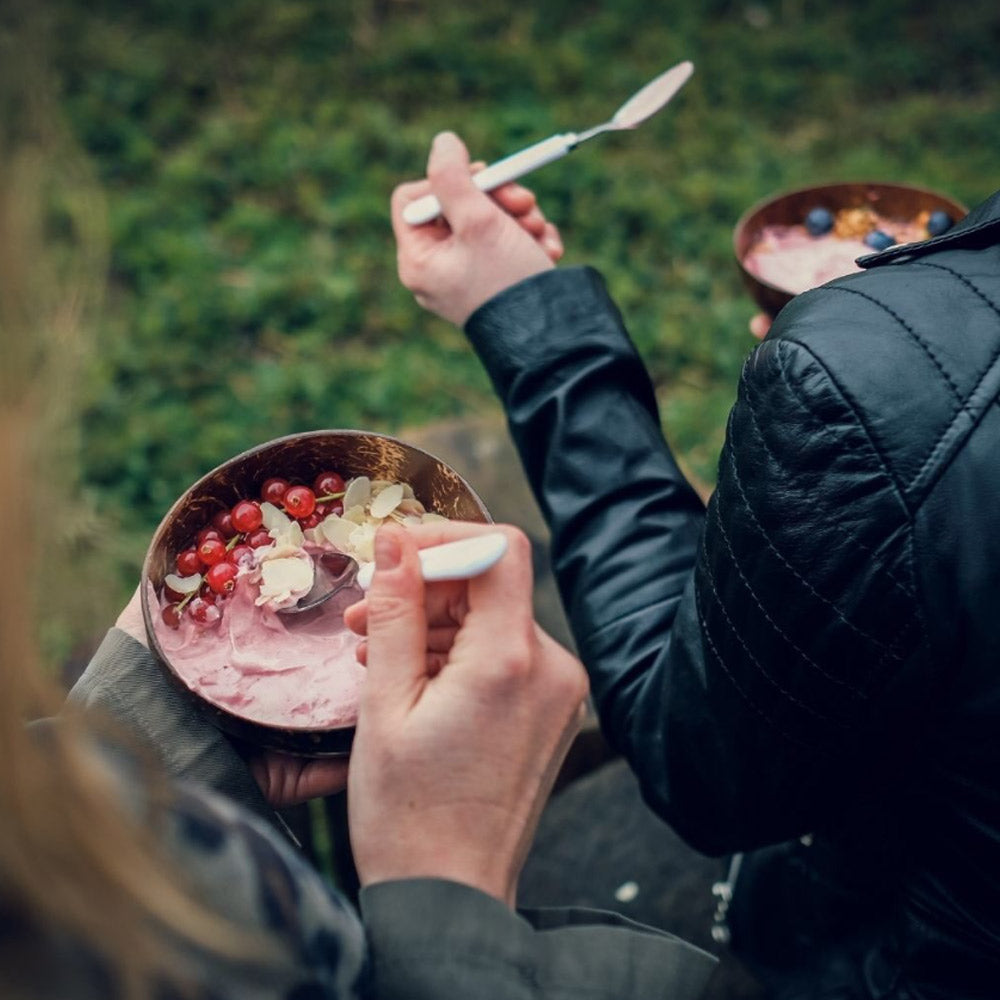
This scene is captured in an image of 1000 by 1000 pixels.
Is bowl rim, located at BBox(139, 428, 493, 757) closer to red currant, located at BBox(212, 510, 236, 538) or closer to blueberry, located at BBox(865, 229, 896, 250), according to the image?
red currant, located at BBox(212, 510, 236, 538)

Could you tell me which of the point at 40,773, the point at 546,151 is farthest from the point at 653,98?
the point at 40,773

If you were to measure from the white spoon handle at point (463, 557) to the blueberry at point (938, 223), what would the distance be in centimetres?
94

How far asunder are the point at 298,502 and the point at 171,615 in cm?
16

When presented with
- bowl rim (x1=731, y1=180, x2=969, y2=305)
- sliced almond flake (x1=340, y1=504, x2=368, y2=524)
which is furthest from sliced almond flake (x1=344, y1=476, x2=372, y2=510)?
bowl rim (x1=731, y1=180, x2=969, y2=305)

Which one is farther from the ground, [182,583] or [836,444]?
[836,444]

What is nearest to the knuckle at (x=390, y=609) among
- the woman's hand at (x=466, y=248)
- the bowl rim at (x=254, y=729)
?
the bowl rim at (x=254, y=729)

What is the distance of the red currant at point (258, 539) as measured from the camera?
3.61 ft

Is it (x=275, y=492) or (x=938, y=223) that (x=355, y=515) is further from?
(x=938, y=223)

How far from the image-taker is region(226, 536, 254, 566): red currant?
3.58 ft

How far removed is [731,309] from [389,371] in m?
0.91

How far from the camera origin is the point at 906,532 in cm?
84

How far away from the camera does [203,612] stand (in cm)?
107

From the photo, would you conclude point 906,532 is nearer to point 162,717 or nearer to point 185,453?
point 162,717

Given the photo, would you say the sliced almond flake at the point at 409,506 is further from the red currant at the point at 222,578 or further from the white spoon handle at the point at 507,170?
the white spoon handle at the point at 507,170
